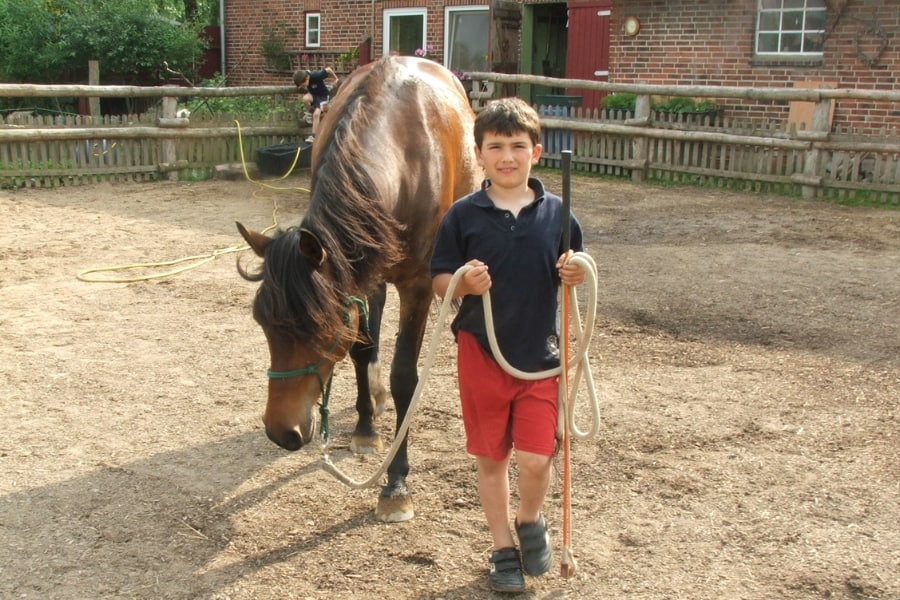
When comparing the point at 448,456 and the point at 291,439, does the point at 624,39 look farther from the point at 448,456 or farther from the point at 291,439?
the point at 291,439

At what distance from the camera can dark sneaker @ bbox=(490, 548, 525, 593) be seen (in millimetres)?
2834

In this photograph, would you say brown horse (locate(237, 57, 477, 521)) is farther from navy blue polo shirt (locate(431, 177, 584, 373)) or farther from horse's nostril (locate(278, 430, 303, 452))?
navy blue polo shirt (locate(431, 177, 584, 373))

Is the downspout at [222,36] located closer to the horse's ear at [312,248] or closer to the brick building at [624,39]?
the brick building at [624,39]

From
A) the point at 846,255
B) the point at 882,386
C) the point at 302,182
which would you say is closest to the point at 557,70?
the point at 302,182

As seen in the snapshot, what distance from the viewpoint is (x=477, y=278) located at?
104 inches

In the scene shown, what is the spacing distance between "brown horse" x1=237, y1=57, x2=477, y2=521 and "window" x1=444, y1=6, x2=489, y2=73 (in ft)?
43.7

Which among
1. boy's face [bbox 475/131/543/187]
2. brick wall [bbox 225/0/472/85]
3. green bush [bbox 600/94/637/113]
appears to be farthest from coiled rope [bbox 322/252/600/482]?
brick wall [bbox 225/0/472/85]

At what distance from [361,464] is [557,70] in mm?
15027

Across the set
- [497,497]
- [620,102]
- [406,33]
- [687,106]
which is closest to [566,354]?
[497,497]

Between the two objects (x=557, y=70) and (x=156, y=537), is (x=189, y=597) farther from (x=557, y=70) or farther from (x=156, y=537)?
(x=557, y=70)

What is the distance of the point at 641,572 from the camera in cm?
297

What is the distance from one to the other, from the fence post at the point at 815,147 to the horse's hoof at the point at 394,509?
28.8 feet

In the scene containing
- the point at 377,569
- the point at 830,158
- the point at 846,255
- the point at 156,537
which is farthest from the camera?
the point at 830,158

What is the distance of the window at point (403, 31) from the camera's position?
18000 millimetres
